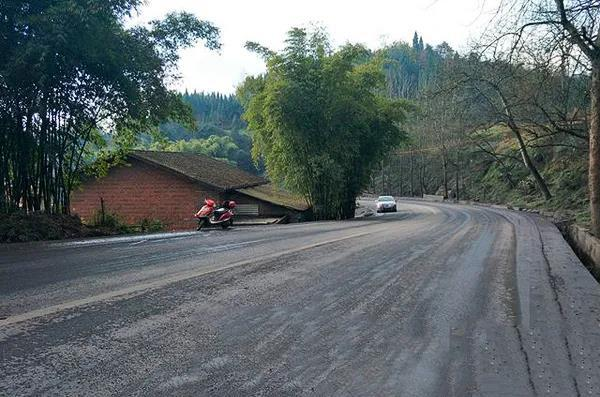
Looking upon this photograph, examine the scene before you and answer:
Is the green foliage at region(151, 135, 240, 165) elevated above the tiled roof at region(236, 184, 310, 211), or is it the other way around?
the green foliage at region(151, 135, 240, 165)

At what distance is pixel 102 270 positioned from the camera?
5.76 m

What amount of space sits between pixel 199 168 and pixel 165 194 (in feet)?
9.64

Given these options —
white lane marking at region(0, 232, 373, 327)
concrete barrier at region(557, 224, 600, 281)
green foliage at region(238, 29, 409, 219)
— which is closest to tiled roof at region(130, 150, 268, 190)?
green foliage at region(238, 29, 409, 219)

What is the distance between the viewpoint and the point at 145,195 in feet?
82.2

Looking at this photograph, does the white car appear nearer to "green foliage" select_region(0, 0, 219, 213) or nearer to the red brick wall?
the red brick wall

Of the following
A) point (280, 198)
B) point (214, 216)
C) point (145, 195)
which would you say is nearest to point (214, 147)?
point (280, 198)

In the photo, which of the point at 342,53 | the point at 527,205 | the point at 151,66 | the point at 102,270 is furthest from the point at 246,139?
the point at 102,270

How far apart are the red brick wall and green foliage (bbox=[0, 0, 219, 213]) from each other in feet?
33.6

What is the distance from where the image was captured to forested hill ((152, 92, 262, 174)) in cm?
7500

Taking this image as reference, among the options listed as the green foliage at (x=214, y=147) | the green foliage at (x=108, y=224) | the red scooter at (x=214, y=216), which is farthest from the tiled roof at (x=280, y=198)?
the green foliage at (x=214, y=147)

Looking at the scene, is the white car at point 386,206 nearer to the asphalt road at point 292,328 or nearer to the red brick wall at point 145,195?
the red brick wall at point 145,195

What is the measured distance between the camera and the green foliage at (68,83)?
31.8 ft

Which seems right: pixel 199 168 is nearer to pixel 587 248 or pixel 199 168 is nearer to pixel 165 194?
pixel 165 194

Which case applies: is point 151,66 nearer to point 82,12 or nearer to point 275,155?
point 82,12
